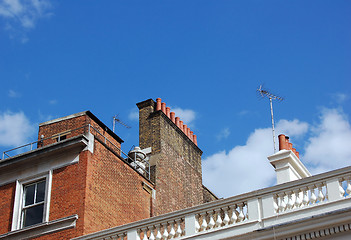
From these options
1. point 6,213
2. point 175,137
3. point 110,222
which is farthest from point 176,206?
point 6,213

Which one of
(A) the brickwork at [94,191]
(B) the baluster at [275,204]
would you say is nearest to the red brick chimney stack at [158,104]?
(A) the brickwork at [94,191]

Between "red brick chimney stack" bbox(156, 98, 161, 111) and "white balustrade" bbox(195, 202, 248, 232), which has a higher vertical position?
"red brick chimney stack" bbox(156, 98, 161, 111)

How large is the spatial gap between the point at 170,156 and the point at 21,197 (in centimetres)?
832

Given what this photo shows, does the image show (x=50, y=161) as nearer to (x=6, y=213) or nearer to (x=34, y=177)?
(x=34, y=177)

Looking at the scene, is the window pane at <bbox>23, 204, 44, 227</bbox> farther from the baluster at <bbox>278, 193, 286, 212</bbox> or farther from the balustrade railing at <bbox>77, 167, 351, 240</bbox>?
the baluster at <bbox>278, 193, 286, 212</bbox>

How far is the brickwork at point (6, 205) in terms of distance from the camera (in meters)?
20.8

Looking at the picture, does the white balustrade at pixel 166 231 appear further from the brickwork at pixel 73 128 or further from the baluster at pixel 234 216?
the brickwork at pixel 73 128

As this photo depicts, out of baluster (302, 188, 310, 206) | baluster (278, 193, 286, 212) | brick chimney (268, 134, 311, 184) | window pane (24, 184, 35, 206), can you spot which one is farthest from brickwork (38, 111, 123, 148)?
baluster (302, 188, 310, 206)

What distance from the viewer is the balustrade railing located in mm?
14383

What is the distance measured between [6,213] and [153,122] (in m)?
9.06

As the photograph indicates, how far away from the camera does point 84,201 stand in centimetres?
1998

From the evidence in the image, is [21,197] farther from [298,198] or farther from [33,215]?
[298,198]

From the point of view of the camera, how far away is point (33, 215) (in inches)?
813

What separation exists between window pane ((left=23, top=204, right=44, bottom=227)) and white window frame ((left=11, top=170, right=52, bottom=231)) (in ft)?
0.57
